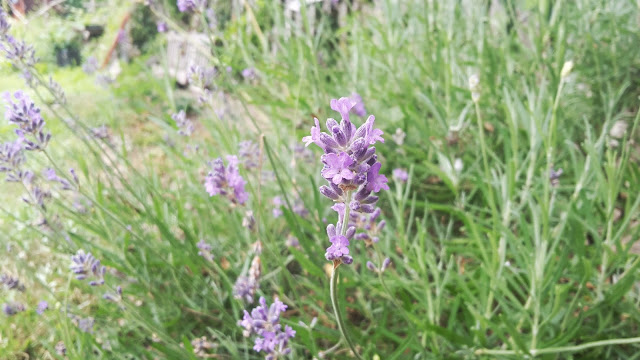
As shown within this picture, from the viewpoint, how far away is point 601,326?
3.23ft

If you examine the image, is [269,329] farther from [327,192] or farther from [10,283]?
[10,283]

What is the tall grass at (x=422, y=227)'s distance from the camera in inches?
38.3

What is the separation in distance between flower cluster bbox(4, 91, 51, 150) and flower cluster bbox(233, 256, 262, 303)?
503 millimetres

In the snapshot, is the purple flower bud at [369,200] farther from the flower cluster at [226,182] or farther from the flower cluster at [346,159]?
the flower cluster at [226,182]

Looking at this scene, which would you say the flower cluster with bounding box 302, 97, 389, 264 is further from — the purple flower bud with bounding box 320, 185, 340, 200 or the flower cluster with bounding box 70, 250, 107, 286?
the flower cluster with bounding box 70, 250, 107, 286

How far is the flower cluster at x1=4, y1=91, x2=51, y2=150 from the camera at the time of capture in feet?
3.09

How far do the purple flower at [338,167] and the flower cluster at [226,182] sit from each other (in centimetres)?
51

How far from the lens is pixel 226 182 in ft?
3.26

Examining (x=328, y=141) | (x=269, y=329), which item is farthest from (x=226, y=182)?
(x=328, y=141)

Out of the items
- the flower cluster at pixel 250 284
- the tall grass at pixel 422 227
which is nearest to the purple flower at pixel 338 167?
the tall grass at pixel 422 227

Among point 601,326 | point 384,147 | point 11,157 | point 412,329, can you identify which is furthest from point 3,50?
point 601,326

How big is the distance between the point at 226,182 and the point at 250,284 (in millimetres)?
226

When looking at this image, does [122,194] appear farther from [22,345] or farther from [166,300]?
[22,345]

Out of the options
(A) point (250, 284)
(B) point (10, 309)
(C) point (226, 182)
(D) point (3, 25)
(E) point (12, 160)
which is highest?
(D) point (3, 25)
